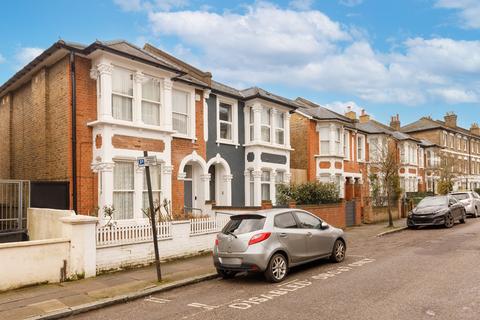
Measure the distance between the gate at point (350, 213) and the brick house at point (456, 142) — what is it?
2424 centimetres

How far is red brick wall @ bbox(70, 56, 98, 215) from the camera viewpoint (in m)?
13.1

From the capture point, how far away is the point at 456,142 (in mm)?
48438

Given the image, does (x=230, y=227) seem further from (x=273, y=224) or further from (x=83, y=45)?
(x=83, y=45)

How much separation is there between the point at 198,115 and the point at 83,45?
5.55m

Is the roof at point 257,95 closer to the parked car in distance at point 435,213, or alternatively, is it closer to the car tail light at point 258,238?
the parked car in distance at point 435,213

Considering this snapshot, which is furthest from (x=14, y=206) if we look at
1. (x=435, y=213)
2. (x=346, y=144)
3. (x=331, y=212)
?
(x=346, y=144)

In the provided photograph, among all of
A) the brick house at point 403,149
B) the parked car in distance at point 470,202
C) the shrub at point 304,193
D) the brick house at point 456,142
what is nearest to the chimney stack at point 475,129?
the brick house at point 456,142

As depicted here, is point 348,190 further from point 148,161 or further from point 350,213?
point 148,161

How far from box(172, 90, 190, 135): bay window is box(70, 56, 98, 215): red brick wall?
3667 mm

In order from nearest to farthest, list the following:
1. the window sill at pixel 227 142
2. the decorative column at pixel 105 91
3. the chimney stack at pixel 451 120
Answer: the decorative column at pixel 105 91 → the window sill at pixel 227 142 → the chimney stack at pixel 451 120

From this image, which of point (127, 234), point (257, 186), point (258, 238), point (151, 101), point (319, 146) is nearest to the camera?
point (258, 238)

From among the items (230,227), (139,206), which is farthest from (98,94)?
(230,227)

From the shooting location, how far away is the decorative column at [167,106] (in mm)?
14914

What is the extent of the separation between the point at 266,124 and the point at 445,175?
79.2 feet
